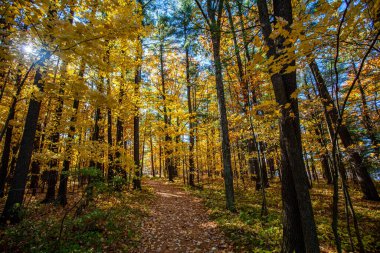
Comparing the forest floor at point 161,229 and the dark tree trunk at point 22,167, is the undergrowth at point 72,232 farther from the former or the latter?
the dark tree trunk at point 22,167

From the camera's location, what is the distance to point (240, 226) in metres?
6.09

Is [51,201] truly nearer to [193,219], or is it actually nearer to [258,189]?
[193,219]

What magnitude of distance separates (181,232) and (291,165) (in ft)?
15.3

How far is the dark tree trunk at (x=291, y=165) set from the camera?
9.97 ft

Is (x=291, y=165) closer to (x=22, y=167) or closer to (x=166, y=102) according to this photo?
(x=22, y=167)

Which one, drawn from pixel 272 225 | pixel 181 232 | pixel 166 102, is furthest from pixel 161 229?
pixel 166 102

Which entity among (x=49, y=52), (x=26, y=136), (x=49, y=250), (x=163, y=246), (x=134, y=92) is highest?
(x=134, y=92)

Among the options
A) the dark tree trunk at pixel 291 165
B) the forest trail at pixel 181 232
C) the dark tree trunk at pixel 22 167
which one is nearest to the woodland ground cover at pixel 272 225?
the forest trail at pixel 181 232

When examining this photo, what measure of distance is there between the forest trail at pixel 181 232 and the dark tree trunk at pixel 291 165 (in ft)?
5.96

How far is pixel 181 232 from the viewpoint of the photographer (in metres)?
6.27

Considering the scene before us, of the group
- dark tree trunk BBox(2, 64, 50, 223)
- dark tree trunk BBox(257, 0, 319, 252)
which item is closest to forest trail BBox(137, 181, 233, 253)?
dark tree trunk BBox(257, 0, 319, 252)

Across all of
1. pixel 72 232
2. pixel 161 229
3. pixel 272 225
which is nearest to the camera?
pixel 72 232

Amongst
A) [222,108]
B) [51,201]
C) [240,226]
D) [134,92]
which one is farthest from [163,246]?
[134,92]

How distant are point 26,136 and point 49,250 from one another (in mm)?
3995
